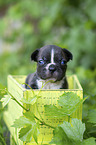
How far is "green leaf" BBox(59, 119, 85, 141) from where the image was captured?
1087 mm

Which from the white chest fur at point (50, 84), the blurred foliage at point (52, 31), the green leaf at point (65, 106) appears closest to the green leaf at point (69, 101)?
the green leaf at point (65, 106)

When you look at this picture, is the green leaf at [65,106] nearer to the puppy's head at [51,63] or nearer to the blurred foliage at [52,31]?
the puppy's head at [51,63]

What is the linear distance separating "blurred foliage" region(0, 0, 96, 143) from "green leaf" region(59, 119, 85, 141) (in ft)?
6.68

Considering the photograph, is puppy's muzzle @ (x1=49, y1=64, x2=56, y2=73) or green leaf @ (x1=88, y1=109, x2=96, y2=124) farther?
puppy's muzzle @ (x1=49, y1=64, x2=56, y2=73)

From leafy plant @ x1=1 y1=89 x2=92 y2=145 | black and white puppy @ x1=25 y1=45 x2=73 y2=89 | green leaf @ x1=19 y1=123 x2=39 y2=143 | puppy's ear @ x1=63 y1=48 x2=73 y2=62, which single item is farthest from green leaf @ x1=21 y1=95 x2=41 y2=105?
puppy's ear @ x1=63 y1=48 x2=73 y2=62

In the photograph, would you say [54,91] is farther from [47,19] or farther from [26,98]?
[47,19]

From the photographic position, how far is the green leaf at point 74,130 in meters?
1.09

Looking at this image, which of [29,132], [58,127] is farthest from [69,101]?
[29,132]

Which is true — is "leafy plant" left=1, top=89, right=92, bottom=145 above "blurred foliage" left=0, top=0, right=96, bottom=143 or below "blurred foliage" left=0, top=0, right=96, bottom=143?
below

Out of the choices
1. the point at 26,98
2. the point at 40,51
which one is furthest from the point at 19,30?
the point at 26,98

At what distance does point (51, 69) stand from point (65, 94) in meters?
0.20

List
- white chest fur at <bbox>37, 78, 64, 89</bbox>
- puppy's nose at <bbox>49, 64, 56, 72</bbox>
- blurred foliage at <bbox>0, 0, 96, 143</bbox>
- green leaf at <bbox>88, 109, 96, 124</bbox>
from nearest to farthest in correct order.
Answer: green leaf at <bbox>88, 109, 96, 124</bbox>
puppy's nose at <bbox>49, 64, 56, 72</bbox>
white chest fur at <bbox>37, 78, 64, 89</bbox>
blurred foliage at <bbox>0, 0, 96, 143</bbox>

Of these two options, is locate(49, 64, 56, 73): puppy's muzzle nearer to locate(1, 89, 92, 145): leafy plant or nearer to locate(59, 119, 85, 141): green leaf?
locate(1, 89, 92, 145): leafy plant

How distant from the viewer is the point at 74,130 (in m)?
1.10
